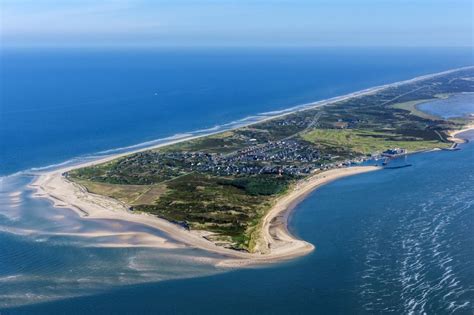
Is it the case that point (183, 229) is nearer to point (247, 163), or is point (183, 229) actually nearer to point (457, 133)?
point (247, 163)

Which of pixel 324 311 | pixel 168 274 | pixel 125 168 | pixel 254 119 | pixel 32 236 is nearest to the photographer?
pixel 324 311

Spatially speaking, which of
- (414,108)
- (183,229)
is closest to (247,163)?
(183,229)

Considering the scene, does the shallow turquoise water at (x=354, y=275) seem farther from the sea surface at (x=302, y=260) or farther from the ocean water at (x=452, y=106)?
the ocean water at (x=452, y=106)

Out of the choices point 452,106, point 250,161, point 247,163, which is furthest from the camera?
point 452,106

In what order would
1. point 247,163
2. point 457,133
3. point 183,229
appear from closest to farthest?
point 183,229 → point 247,163 → point 457,133

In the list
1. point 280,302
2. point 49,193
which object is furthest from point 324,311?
point 49,193

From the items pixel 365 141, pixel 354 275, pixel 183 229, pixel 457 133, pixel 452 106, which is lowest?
pixel 354 275

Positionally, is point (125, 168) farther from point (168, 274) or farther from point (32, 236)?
point (168, 274)
